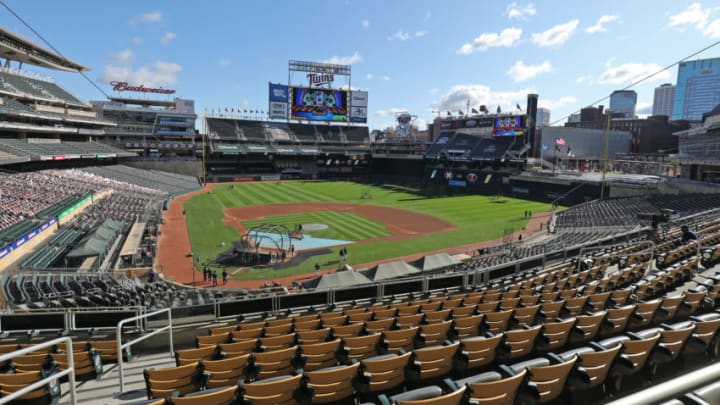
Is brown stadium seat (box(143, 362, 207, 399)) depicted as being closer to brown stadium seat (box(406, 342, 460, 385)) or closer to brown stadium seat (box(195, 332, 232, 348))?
brown stadium seat (box(195, 332, 232, 348))

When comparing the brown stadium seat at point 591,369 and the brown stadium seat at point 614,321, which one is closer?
the brown stadium seat at point 591,369

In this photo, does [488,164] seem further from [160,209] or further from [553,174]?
[160,209]

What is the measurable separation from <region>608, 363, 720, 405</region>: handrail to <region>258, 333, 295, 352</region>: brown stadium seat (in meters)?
5.71

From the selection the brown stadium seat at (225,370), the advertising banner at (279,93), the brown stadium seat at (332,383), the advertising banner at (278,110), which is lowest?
the brown stadium seat at (225,370)

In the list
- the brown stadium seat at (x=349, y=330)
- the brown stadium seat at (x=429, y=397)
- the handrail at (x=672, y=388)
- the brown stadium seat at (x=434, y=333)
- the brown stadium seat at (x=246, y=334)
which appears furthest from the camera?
the brown stadium seat at (x=246, y=334)

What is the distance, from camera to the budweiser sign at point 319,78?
87625 millimetres

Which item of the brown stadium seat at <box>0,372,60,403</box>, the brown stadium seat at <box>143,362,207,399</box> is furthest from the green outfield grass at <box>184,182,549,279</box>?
the brown stadium seat at <box>143,362,207,399</box>

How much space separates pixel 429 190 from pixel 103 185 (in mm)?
49968

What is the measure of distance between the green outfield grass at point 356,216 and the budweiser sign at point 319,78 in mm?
26019

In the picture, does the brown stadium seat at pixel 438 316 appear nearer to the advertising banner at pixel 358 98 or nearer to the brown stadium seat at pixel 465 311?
the brown stadium seat at pixel 465 311

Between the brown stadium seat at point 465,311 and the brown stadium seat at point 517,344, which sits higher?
the brown stadium seat at point 517,344

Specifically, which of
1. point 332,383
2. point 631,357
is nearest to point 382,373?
point 332,383

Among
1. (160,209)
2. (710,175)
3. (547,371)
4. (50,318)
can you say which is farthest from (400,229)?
(710,175)

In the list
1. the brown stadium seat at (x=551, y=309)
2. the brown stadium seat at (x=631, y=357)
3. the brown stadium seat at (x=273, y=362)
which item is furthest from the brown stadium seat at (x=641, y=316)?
the brown stadium seat at (x=273, y=362)
